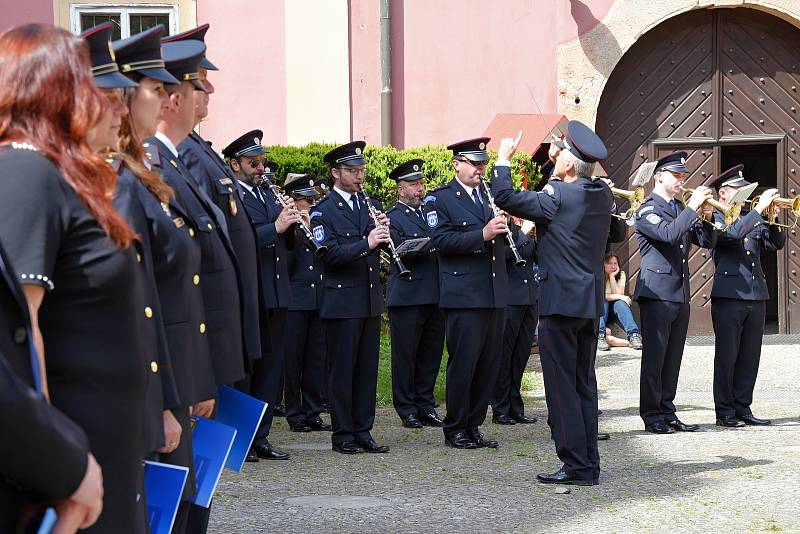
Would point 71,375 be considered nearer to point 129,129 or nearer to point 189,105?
point 129,129

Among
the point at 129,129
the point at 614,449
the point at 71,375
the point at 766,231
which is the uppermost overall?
the point at 129,129

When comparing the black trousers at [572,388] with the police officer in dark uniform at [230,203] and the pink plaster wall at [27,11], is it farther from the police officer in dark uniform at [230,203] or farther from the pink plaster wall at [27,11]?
the pink plaster wall at [27,11]

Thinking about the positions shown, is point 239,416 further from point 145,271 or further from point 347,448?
point 347,448

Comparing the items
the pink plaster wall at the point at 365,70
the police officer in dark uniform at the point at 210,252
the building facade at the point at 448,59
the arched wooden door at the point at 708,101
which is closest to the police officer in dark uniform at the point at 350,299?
the police officer in dark uniform at the point at 210,252

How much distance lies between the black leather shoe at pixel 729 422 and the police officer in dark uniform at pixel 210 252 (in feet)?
18.0

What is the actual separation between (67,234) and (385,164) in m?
11.1

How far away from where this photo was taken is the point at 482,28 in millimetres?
14734

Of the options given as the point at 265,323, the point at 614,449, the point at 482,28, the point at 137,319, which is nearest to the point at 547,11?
the point at 482,28

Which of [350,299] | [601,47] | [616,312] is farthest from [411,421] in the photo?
[601,47]

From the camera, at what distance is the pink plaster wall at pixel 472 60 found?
14711 mm

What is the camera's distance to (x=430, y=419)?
9.48m

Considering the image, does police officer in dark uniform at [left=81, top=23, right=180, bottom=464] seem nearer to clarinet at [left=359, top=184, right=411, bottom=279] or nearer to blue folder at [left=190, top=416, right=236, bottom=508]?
blue folder at [left=190, top=416, right=236, bottom=508]

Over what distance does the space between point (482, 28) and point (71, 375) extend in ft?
41.3

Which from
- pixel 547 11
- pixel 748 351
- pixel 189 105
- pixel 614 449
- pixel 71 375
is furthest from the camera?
pixel 547 11
